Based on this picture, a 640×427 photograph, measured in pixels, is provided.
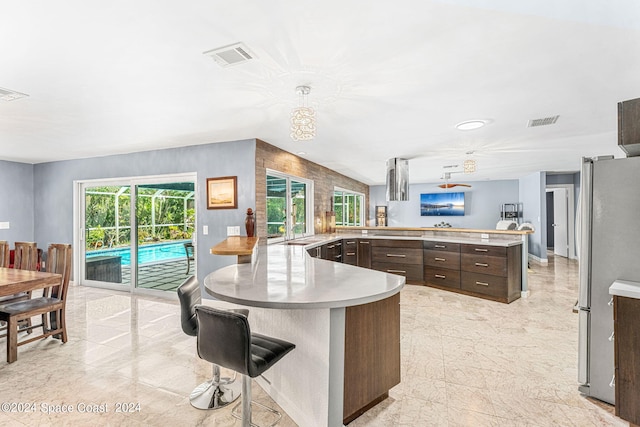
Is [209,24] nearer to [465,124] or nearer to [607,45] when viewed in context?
[607,45]

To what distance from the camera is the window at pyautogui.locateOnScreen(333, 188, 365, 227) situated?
8.38 meters

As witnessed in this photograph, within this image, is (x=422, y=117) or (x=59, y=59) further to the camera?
(x=422, y=117)

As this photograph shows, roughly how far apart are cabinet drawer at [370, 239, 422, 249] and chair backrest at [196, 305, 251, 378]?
14.5ft

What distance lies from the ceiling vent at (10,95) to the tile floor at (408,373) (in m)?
2.30

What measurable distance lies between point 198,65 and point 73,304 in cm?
431

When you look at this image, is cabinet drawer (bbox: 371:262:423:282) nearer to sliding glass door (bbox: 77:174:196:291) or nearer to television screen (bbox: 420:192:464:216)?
sliding glass door (bbox: 77:174:196:291)

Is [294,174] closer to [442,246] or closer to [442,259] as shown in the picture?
[442,246]

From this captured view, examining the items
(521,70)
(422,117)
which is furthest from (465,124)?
(521,70)

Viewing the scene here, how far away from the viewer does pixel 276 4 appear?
5.09 feet

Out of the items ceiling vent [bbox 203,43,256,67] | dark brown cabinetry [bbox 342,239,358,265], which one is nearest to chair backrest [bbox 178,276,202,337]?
ceiling vent [bbox 203,43,256,67]

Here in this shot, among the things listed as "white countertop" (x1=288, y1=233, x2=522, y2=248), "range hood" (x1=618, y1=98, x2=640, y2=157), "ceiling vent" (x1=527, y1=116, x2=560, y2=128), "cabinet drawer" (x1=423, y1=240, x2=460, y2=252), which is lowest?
"cabinet drawer" (x1=423, y1=240, x2=460, y2=252)

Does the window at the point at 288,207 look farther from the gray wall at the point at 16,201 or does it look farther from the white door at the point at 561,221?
the white door at the point at 561,221

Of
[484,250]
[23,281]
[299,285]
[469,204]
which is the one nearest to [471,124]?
[484,250]

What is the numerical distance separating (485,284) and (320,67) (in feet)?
13.1
